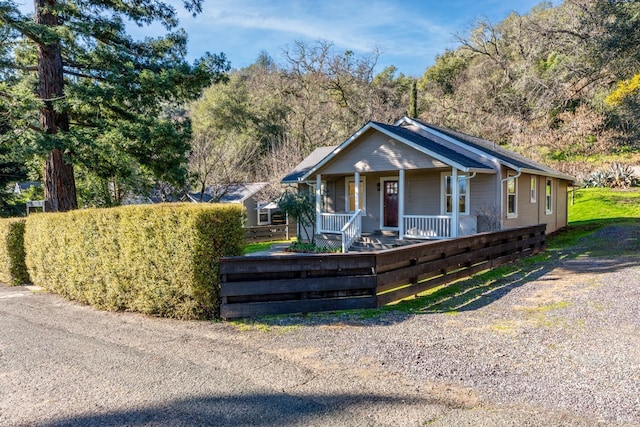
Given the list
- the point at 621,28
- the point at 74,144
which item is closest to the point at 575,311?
the point at 621,28

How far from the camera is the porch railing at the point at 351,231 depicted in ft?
49.0

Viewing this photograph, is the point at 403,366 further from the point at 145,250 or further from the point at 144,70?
the point at 144,70

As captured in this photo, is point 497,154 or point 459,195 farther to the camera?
point 497,154

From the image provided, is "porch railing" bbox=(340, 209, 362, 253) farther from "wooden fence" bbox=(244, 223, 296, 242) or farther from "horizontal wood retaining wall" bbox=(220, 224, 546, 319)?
"wooden fence" bbox=(244, 223, 296, 242)

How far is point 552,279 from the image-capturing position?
898 centimetres

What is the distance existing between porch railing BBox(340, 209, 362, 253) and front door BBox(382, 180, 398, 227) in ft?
4.62

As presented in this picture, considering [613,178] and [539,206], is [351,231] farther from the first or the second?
[613,178]

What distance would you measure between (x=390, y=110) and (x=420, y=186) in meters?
22.5

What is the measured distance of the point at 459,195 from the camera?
14.6 m

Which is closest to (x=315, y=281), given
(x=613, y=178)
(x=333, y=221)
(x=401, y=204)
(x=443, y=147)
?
(x=401, y=204)

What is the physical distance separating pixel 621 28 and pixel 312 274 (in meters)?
12.8

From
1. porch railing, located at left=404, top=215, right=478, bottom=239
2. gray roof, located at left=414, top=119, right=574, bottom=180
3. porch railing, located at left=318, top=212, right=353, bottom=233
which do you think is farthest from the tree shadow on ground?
porch railing, located at left=318, top=212, right=353, bottom=233

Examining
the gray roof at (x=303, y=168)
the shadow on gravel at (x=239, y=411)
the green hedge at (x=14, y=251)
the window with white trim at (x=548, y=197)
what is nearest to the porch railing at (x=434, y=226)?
the gray roof at (x=303, y=168)

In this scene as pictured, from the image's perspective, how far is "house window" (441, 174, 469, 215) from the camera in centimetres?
1433
